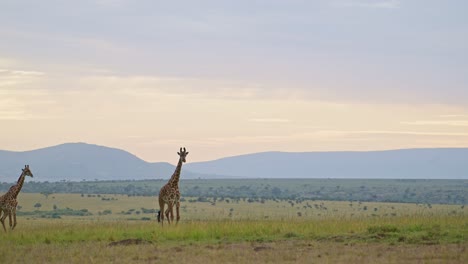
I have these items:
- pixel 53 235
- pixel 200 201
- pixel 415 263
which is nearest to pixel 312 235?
pixel 415 263

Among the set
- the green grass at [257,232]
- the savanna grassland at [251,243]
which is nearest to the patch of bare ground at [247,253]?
the savanna grassland at [251,243]

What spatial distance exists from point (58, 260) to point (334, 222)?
9462 mm

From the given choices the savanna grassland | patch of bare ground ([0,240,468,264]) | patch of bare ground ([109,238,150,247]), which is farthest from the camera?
patch of bare ground ([109,238,150,247])

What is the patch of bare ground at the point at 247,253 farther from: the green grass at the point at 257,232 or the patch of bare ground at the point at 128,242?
the green grass at the point at 257,232

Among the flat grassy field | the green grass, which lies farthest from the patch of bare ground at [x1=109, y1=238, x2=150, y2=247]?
the green grass

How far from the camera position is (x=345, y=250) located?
19.1 m

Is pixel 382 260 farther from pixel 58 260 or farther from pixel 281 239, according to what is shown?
pixel 58 260

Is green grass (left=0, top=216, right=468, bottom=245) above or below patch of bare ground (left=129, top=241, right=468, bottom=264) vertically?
above

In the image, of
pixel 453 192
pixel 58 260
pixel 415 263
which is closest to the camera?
pixel 415 263

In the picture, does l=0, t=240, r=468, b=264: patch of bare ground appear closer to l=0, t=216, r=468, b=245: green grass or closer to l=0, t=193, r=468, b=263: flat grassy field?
l=0, t=193, r=468, b=263: flat grassy field

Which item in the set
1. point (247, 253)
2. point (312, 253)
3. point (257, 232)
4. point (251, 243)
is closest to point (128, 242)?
point (251, 243)

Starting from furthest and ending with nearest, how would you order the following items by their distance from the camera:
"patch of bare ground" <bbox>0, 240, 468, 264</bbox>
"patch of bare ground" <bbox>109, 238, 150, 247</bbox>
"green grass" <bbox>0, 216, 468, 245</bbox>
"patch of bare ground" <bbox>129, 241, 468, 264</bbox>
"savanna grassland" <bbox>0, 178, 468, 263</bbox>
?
"green grass" <bbox>0, 216, 468, 245</bbox>
"patch of bare ground" <bbox>109, 238, 150, 247</bbox>
"savanna grassland" <bbox>0, 178, 468, 263</bbox>
"patch of bare ground" <bbox>0, 240, 468, 264</bbox>
"patch of bare ground" <bbox>129, 241, 468, 264</bbox>

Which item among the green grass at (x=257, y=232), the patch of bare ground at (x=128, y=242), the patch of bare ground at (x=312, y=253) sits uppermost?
the green grass at (x=257, y=232)

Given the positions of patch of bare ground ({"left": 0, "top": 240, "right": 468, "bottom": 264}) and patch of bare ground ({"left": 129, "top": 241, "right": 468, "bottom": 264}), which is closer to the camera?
patch of bare ground ({"left": 129, "top": 241, "right": 468, "bottom": 264})
